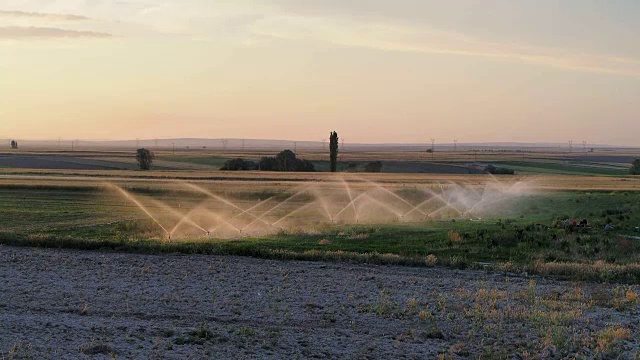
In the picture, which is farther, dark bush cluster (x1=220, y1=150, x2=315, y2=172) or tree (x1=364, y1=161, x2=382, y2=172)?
dark bush cluster (x1=220, y1=150, x2=315, y2=172)

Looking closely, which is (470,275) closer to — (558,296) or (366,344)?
(558,296)

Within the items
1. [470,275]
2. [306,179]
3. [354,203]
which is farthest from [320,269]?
[306,179]

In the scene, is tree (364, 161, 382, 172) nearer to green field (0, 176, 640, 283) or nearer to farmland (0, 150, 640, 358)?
green field (0, 176, 640, 283)

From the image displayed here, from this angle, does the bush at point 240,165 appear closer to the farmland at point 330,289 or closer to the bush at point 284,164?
the bush at point 284,164

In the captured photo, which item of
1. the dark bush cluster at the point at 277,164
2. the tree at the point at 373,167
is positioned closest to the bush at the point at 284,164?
the dark bush cluster at the point at 277,164

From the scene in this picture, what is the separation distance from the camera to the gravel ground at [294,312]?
Result: 1440cm

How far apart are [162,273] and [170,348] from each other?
809cm

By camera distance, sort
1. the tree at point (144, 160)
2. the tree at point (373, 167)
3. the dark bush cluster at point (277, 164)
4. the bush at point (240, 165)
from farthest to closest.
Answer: the tree at point (144, 160)
the bush at point (240, 165)
the dark bush cluster at point (277, 164)
the tree at point (373, 167)

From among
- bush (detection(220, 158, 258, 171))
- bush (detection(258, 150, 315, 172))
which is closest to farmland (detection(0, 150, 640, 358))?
bush (detection(258, 150, 315, 172))

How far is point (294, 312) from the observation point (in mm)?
17422

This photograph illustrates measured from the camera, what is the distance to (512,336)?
1551cm

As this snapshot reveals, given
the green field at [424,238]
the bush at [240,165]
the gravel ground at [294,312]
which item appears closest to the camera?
the gravel ground at [294,312]

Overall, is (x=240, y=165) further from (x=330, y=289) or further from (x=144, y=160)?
(x=330, y=289)

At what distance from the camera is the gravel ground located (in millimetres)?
14398
